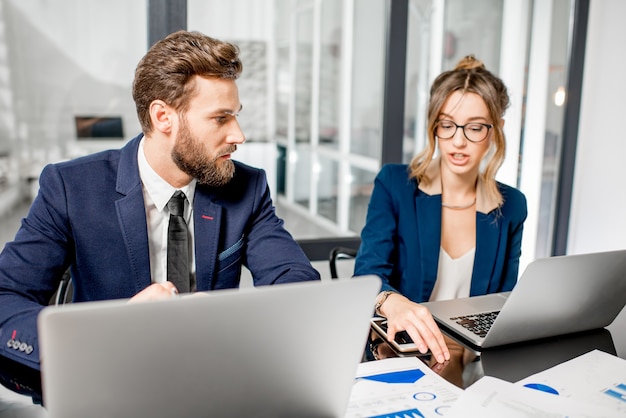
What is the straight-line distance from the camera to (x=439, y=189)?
72.7 inches

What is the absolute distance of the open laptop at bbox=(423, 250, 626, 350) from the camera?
3.67 feet

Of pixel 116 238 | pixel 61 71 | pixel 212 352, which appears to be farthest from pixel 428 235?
pixel 61 71

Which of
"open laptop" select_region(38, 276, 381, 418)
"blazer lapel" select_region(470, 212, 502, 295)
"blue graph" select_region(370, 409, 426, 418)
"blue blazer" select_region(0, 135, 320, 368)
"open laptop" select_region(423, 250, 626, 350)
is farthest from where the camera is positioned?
"blazer lapel" select_region(470, 212, 502, 295)

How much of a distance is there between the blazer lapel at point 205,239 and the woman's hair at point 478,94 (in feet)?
2.32

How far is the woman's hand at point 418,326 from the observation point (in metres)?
1.14

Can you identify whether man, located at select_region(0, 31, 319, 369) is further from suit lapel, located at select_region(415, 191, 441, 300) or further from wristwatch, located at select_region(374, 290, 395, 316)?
suit lapel, located at select_region(415, 191, 441, 300)

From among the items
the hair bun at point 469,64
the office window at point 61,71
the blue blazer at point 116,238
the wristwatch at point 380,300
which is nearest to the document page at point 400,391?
the wristwatch at point 380,300

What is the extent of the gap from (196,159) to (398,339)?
27.5 inches

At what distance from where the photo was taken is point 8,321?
1.10 metres

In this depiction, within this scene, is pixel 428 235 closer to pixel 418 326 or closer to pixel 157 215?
pixel 418 326

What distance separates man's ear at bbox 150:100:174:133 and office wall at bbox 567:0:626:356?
8.24 feet

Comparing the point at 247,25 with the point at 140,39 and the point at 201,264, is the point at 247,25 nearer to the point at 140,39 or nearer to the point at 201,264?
the point at 140,39

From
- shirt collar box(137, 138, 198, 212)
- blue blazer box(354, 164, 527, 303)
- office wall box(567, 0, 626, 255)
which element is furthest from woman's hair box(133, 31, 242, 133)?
office wall box(567, 0, 626, 255)

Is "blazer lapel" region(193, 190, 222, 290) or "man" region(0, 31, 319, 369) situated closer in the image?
"man" region(0, 31, 319, 369)
